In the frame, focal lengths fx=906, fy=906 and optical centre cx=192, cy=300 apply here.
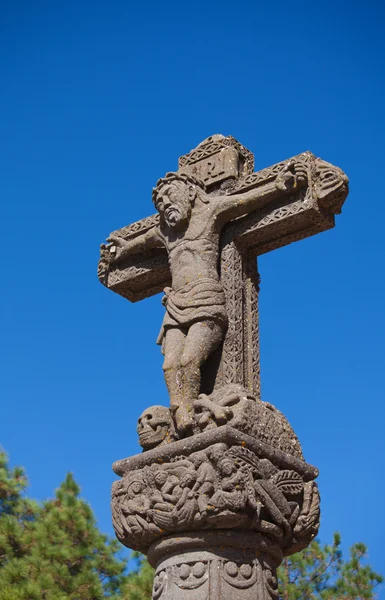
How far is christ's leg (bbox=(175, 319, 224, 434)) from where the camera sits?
228 inches

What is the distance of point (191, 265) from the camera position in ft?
21.2

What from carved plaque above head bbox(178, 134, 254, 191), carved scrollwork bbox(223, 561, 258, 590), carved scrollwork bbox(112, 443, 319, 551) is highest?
carved plaque above head bbox(178, 134, 254, 191)

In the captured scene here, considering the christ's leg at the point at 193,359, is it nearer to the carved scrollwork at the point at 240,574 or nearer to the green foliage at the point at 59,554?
the carved scrollwork at the point at 240,574

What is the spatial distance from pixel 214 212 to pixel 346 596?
8516mm

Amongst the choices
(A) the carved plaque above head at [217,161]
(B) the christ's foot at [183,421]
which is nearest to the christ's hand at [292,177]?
(A) the carved plaque above head at [217,161]

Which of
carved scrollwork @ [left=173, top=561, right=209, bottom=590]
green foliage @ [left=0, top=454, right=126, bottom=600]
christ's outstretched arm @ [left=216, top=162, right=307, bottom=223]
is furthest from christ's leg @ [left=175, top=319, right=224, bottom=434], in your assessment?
green foliage @ [left=0, top=454, right=126, bottom=600]

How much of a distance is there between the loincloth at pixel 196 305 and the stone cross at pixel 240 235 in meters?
0.12

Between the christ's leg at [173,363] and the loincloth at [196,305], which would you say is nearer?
the christ's leg at [173,363]

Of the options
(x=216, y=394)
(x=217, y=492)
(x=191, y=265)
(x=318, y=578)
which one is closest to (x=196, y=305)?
(x=191, y=265)

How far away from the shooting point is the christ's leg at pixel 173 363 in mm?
5910

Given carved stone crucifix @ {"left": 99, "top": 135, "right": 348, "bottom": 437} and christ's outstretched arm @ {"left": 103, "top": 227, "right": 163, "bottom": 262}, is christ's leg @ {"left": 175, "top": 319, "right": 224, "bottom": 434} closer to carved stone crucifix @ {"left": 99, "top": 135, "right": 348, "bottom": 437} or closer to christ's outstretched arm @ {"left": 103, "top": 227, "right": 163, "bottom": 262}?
carved stone crucifix @ {"left": 99, "top": 135, "right": 348, "bottom": 437}

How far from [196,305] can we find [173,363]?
1.43ft

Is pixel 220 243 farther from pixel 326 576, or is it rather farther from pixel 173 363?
pixel 326 576

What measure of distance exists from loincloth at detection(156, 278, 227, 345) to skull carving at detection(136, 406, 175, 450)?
0.62 m
